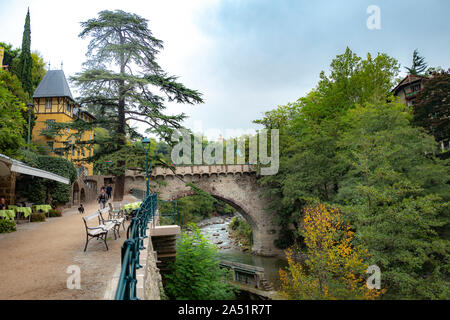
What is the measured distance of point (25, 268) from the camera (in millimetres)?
5020

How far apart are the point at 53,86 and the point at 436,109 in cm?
3521

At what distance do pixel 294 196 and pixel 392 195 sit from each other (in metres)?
8.19

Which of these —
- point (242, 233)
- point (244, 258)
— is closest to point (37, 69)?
point (242, 233)

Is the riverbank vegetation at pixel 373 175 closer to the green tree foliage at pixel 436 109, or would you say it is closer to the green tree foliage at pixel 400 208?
the green tree foliage at pixel 400 208

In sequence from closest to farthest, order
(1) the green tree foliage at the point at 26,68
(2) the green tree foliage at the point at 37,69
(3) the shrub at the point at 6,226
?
(3) the shrub at the point at 6,226
(1) the green tree foliage at the point at 26,68
(2) the green tree foliage at the point at 37,69

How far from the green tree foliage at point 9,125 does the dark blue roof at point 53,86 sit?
2093 cm

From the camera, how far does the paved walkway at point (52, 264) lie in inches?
155

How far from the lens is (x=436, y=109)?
1941cm

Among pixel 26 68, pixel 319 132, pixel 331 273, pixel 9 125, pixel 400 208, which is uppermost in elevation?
pixel 26 68

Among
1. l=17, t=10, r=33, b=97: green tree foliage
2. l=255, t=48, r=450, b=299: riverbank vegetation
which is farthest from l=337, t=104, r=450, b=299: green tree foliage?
l=17, t=10, r=33, b=97: green tree foliage

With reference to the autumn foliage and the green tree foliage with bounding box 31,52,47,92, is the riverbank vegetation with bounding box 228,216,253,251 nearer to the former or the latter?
the autumn foliage

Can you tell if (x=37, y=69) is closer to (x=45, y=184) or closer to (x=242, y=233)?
(x=45, y=184)

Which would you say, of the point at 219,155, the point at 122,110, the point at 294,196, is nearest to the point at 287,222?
the point at 294,196

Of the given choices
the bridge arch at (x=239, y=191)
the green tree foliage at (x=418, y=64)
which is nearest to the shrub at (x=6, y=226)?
the bridge arch at (x=239, y=191)
